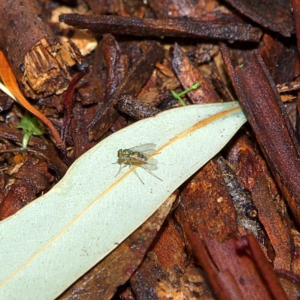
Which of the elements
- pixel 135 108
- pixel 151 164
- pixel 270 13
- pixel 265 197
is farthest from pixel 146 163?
pixel 270 13

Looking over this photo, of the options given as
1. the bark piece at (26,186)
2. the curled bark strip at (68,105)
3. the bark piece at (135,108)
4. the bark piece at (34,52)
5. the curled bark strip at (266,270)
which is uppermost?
the bark piece at (34,52)

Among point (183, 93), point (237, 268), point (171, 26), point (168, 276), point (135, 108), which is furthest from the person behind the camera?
point (171, 26)

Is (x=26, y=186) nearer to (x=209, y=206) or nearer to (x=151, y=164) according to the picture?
(x=151, y=164)

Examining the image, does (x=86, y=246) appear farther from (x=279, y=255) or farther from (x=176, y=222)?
(x=279, y=255)

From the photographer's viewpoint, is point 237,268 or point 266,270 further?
point 237,268

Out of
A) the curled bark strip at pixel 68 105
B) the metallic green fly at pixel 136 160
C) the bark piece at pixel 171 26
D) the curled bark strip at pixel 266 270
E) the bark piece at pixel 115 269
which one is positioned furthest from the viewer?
the bark piece at pixel 171 26

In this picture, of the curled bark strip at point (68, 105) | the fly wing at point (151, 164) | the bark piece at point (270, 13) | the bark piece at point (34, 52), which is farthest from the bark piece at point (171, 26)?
the fly wing at point (151, 164)

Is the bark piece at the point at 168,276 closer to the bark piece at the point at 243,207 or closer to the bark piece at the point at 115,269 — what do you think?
the bark piece at the point at 115,269

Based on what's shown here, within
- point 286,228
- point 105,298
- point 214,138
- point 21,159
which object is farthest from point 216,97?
point 105,298
